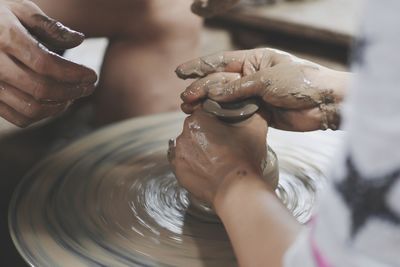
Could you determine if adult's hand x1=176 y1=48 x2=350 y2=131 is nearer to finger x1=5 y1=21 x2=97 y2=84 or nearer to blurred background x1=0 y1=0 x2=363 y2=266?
finger x1=5 y1=21 x2=97 y2=84

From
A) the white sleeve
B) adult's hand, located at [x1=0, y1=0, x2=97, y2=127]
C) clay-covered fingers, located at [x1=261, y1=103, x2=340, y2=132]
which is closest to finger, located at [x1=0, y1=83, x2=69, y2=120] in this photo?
adult's hand, located at [x1=0, y1=0, x2=97, y2=127]

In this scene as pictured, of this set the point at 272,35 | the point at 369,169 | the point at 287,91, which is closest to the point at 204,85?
the point at 287,91

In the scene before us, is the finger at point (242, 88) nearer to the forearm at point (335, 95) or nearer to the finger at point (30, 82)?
the forearm at point (335, 95)

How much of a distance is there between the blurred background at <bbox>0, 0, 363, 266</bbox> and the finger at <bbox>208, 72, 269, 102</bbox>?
0.88 metres

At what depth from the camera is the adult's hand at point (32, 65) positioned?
45.5 inches

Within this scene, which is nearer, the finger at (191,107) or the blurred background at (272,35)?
the finger at (191,107)

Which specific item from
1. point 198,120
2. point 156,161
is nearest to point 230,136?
point 198,120

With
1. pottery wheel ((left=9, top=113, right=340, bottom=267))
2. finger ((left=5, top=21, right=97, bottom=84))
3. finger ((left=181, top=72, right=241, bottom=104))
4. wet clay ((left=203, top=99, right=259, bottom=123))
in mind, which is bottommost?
pottery wheel ((left=9, top=113, right=340, bottom=267))

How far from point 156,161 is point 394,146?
0.84 metres

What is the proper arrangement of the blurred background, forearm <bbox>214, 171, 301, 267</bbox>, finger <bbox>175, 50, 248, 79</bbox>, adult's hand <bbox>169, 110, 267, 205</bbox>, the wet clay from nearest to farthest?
forearm <bbox>214, 171, 301, 267</bbox>, adult's hand <bbox>169, 110, 267, 205</bbox>, the wet clay, finger <bbox>175, 50, 248, 79</bbox>, the blurred background

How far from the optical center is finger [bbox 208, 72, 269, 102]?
1083mm

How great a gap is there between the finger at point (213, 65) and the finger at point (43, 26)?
0.71 feet

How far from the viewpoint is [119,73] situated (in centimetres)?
179

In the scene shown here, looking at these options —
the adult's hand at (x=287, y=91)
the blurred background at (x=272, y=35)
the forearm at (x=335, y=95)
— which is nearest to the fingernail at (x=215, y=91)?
the adult's hand at (x=287, y=91)
